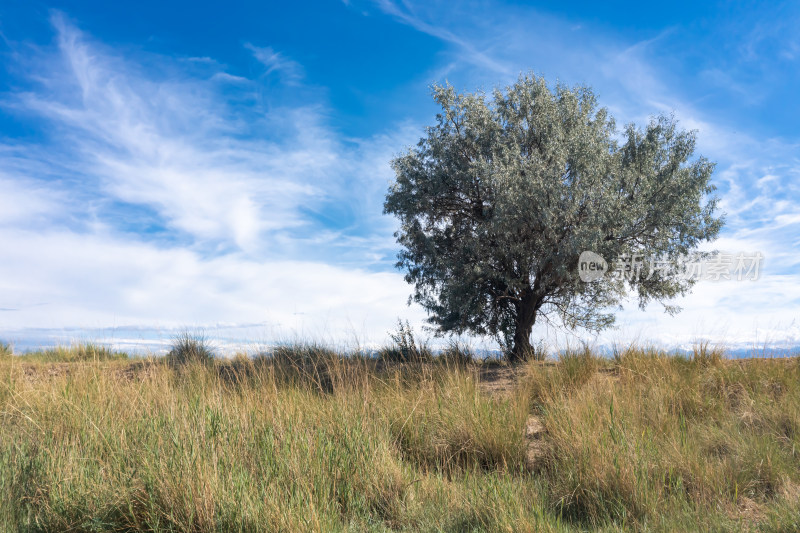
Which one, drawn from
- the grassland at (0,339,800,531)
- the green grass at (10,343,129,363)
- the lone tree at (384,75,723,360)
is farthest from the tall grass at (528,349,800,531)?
the green grass at (10,343,129,363)

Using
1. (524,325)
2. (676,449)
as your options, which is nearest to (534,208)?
(524,325)

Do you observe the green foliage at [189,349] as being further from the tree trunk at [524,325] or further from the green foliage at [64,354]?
the tree trunk at [524,325]

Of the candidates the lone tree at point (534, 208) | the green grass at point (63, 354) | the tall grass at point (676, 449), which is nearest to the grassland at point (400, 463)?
the tall grass at point (676, 449)

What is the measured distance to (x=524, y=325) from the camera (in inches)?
579

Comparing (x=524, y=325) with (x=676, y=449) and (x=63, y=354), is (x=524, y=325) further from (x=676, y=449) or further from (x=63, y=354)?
(x=63, y=354)

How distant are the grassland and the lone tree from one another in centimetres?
562

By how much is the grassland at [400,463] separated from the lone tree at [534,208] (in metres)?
5.62

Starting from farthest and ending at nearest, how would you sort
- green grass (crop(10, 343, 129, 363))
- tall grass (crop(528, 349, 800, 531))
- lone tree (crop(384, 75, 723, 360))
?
green grass (crop(10, 343, 129, 363)), lone tree (crop(384, 75, 723, 360)), tall grass (crop(528, 349, 800, 531))

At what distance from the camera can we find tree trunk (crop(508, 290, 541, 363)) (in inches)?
575

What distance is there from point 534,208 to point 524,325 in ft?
12.5

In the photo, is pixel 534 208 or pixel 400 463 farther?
pixel 534 208

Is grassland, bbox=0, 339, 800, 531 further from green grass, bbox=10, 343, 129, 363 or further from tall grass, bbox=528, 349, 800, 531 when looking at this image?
green grass, bbox=10, 343, 129, 363

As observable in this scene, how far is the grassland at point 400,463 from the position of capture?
434 cm

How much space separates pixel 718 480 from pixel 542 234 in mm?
8579
